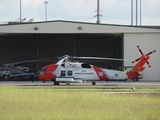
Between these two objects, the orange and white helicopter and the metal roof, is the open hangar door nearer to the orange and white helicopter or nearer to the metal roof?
the metal roof

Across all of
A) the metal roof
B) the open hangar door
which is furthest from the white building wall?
the open hangar door

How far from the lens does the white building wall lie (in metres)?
40.4

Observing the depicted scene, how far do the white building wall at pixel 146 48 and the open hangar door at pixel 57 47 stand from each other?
29.6ft

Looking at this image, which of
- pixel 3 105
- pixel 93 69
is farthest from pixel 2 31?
pixel 3 105

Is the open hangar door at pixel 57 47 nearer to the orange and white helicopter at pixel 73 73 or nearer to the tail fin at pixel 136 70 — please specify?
the tail fin at pixel 136 70

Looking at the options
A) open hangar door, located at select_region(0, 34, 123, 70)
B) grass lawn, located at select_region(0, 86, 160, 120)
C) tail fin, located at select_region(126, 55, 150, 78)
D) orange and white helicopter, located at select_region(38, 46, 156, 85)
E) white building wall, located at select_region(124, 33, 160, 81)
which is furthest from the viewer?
open hangar door, located at select_region(0, 34, 123, 70)

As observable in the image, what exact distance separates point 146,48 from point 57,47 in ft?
47.9

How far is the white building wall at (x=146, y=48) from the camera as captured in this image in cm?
4038

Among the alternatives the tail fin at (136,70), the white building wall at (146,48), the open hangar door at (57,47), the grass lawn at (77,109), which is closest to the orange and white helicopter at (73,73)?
the tail fin at (136,70)

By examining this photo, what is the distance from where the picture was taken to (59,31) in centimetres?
4062

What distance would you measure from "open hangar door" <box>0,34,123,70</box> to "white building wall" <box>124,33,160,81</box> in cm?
903

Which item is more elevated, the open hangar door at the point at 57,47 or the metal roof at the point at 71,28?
the metal roof at the point at 71,28

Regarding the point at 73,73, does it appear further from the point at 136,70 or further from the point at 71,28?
the point at 71,28

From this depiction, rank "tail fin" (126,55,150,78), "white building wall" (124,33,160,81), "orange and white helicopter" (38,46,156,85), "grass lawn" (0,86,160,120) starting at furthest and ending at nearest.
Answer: "white building wall" (124,33,160,81) → "tail fin" (126,55,150,78) → "orange and white helicopter" (38,46,156,85) → "grass lawn" (0,86,160,120)
